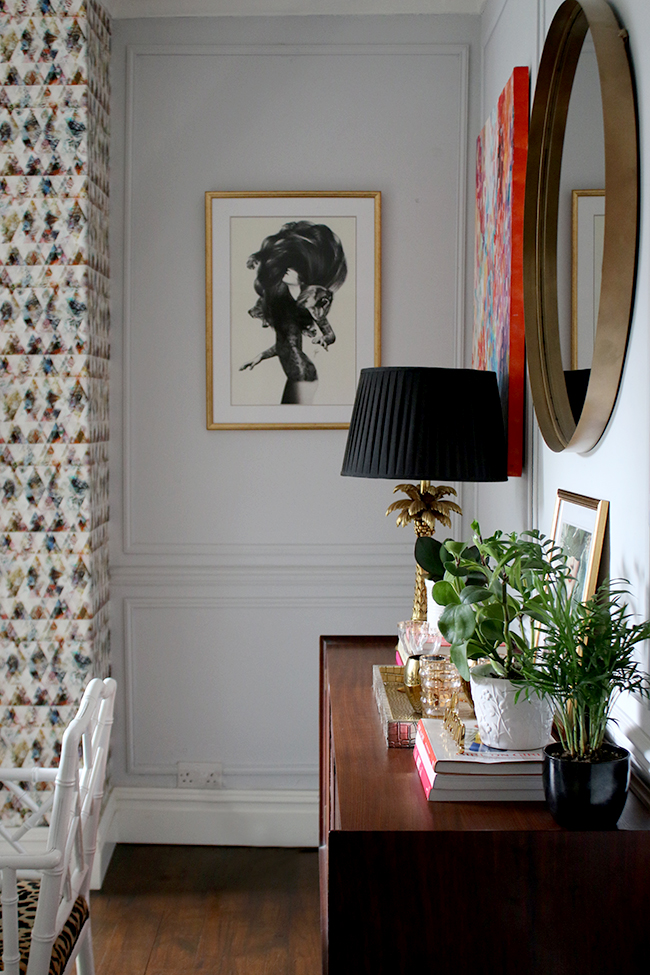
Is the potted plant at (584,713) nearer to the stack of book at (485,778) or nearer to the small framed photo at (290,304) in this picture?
the stack of book at (485,778)

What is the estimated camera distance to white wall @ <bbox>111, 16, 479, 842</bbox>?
9.33 feet

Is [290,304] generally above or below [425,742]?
above

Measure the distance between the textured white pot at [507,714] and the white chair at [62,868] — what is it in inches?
26.4

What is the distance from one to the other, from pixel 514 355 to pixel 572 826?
1.21 meters

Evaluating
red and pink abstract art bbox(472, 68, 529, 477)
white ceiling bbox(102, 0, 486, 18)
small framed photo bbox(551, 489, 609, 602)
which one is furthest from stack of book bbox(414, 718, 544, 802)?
white ceiling bbox(102, 0, 486, 18)

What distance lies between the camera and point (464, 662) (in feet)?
3.91

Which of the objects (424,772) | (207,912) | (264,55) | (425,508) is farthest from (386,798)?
(264,55)

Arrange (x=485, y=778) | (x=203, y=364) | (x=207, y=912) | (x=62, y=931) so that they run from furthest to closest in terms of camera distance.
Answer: (x=203, y=364)
(x=207, y=912)
(x=62, y=931)
(x=485, y=778)

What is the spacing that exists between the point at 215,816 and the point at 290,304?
1702 mm

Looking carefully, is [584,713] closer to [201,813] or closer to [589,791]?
[589,791]

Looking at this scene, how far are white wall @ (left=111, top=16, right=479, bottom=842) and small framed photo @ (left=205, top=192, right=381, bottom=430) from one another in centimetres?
6

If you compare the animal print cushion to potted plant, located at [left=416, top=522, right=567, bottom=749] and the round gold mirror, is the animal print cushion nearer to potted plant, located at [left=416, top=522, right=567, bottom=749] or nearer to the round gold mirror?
potted plant, located at [left=416, top=522, right=567, bottom=749]

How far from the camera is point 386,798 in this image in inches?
48.1

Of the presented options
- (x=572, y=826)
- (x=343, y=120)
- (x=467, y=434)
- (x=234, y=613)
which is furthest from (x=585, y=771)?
(x=343, y=120)
